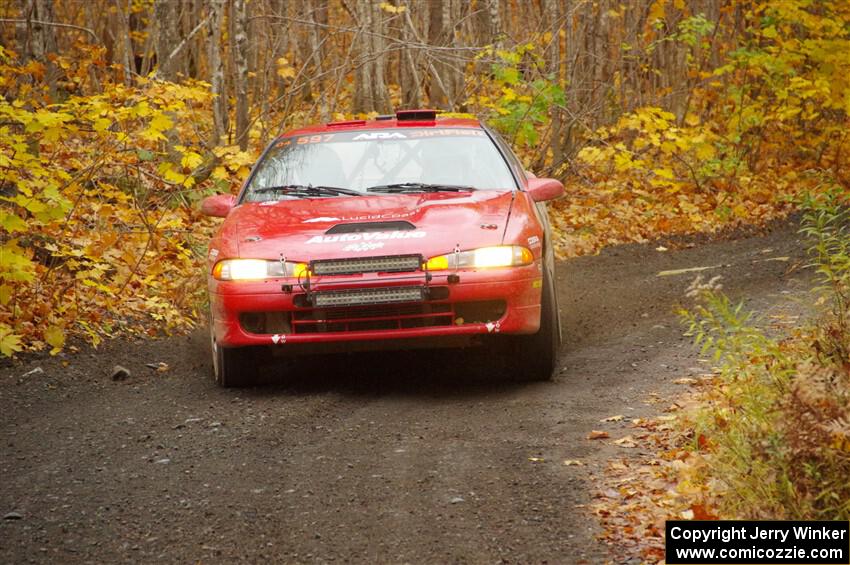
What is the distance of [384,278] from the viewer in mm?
6227

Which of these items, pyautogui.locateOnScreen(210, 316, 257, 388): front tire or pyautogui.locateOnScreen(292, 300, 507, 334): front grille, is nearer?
pyautogui.locateOnScreen(292, 300, 507, 334): front grille

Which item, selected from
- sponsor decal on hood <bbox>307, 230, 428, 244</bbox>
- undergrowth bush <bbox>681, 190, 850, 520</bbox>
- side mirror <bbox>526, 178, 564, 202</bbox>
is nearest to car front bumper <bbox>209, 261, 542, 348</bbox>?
sponsor decal on hood <bbox>307, 230, 428, 244</bbox>

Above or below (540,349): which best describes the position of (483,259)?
above

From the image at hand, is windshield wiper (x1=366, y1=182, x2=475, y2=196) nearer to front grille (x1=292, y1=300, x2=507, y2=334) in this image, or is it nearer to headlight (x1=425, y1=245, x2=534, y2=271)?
headlight (x1=425, y1=245, x2=534, y2=271)

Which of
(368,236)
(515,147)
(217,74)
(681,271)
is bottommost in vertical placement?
(681,271)

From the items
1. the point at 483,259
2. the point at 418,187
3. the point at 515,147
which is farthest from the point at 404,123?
the point at 515,147

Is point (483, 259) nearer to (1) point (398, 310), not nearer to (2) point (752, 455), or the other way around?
(1) point (398, 310)

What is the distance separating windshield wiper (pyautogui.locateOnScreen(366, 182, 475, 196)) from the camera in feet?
24.0

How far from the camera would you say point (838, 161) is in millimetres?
17797

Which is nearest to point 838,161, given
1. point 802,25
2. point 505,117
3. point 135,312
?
point 802,25

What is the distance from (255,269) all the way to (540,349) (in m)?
1.79

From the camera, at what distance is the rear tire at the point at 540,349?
6.56 metres

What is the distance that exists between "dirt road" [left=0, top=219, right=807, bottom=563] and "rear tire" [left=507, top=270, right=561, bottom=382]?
0.39 ft

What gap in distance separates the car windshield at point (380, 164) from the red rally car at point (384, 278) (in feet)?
0.79
